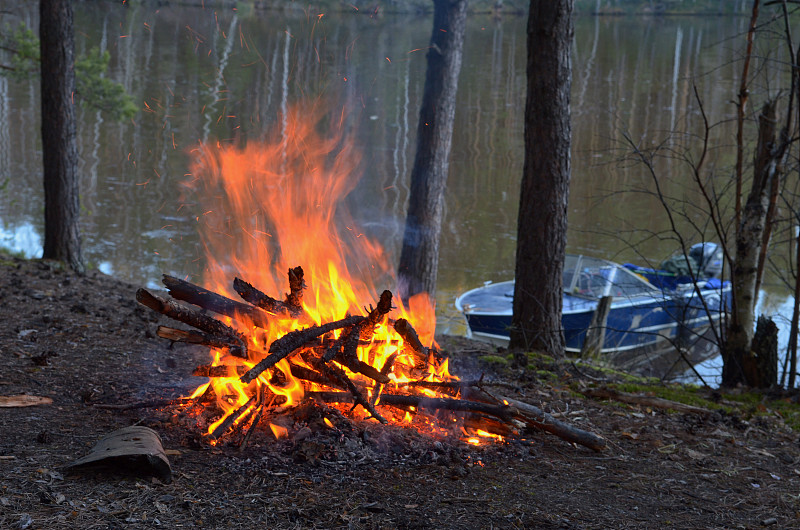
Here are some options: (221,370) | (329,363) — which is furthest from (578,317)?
(221,370)

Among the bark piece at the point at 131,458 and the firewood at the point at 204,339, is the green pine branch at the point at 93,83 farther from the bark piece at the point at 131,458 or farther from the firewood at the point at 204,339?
the bark piece at the point at 131,458

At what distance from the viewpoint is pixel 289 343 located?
4051 millimetres

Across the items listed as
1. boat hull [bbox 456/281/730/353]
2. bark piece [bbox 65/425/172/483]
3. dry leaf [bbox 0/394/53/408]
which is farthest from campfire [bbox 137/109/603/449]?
boat hull [bbox 456/281/730/353]

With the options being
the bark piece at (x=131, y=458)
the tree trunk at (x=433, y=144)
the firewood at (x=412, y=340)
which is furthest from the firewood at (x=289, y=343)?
the tree trunk at (x=433, y=144)

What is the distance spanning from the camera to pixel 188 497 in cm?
312

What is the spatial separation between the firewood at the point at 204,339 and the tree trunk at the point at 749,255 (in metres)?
4.79

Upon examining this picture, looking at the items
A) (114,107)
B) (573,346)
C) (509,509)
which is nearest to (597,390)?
(509,509)

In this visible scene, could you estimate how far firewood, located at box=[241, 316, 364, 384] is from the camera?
386 cm

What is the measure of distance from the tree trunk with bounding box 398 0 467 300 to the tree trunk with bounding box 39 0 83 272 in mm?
4407

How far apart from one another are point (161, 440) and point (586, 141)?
28.6 meters

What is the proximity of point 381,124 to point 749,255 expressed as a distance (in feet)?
85.1

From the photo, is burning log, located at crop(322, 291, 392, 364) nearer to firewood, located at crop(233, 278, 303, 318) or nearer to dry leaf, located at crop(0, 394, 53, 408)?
firewood, located at crop(233, 278, 303, 318)

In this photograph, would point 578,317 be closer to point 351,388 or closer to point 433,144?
point 433,144

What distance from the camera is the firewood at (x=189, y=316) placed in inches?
158
